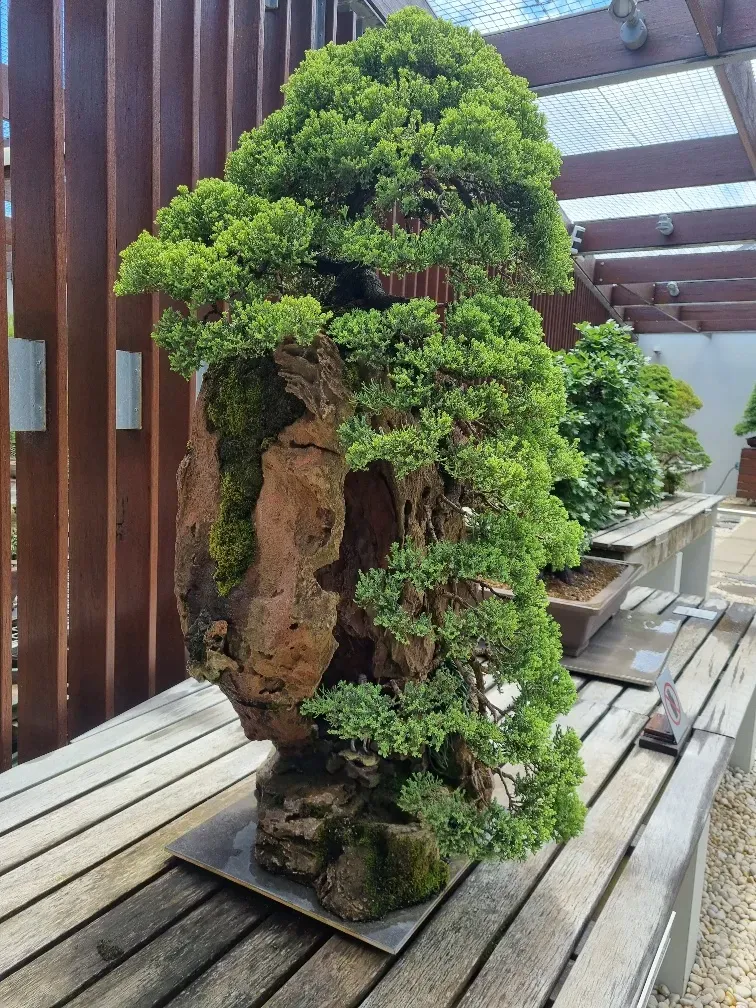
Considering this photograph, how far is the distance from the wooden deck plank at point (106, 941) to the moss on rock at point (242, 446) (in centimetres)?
53

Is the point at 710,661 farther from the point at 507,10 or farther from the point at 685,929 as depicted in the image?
the point at 507,10

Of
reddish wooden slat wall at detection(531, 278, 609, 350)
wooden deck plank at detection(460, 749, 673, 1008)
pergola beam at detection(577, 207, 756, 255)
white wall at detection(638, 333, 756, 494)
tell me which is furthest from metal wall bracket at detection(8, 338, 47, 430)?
white wall at detection(638, 333, 756, 494)

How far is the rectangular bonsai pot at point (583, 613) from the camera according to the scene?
2.37m

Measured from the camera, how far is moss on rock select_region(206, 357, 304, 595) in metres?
1.10

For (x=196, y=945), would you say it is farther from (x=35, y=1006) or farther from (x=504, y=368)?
(x=504, y=368)

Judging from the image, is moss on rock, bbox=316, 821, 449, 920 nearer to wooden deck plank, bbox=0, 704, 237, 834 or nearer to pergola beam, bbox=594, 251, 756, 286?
wooden deck plank, bbox=0, 704, 237, 834

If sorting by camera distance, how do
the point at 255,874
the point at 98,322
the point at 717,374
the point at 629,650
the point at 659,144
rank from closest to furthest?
the point at 255,874
the point at 98,322
the point at 629,650
the point at 659,144
the point at 717,374

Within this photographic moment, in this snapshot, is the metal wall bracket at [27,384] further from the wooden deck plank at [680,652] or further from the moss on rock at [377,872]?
the wooden deck plank at [680,652]

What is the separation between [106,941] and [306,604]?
1.95 feet

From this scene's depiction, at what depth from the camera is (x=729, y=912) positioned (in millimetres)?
2266

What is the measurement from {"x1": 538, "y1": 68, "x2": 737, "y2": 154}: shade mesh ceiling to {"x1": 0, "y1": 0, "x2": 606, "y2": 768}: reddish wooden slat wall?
1.51 m

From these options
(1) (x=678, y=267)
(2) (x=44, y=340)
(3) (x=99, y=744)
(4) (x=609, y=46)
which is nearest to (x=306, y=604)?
(3) (x=99, y=744)

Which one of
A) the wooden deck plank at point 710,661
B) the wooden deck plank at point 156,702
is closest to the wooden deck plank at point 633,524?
the wooden deck plank at point 710,661

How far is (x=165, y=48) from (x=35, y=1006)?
7.44ft
